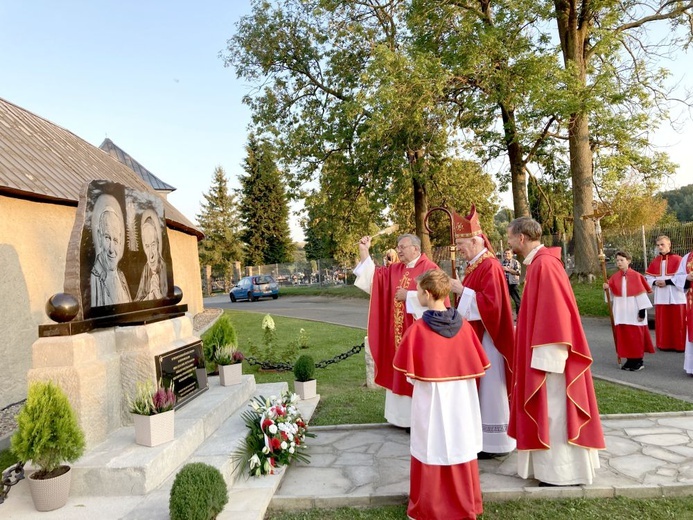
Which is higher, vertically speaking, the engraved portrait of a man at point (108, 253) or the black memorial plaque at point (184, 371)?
the engraved portrait of a man at point (108, 253)

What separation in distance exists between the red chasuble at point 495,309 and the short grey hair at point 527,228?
61 cm

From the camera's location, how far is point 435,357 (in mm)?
3938

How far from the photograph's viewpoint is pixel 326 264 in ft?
136

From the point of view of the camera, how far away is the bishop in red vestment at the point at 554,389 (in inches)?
166

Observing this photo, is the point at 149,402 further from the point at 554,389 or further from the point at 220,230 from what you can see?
the point at 220,230

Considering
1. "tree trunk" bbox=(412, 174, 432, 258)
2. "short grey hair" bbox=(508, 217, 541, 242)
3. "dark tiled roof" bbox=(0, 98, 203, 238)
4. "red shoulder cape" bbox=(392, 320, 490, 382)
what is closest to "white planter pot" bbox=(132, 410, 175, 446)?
"red shoulder cape" bbox=(392, 320, 490, 382)

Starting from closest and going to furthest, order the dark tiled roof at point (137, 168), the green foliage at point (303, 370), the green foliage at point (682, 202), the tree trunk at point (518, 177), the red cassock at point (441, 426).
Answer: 1. the red cassock at point (441, 426)
2. the green foliage at point (303, 370)
3. the tree trunk at point (518, 177)
4. the dark tiled roof at point (137, 168)
5. the green foliage at point (682, 202)

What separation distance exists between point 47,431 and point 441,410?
3.02 meters

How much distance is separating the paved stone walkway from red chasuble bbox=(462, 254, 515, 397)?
1.09 metres

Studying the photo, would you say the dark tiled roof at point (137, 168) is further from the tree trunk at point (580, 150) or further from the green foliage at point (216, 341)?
the green foliage at point (216, 341)

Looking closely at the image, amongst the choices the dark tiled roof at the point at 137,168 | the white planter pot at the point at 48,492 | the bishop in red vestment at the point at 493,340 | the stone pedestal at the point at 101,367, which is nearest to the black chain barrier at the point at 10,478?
Answer: the white planter pot at the point at 48,492

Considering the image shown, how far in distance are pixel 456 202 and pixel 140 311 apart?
19586 millimetres

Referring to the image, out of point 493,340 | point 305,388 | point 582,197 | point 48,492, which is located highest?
point 582,197

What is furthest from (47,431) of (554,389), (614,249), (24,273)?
(614,249)
